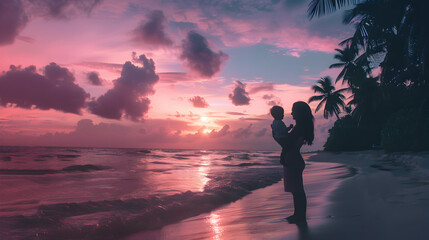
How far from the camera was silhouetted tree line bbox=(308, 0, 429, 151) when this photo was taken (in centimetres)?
915

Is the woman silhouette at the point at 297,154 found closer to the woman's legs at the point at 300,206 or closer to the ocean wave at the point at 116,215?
the woman's legs at the point at 300,206

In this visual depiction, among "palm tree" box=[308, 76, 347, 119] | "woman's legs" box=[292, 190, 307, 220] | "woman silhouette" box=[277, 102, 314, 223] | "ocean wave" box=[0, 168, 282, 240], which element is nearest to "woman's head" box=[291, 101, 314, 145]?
"woman silhouette" box=[277, 102, 314, 223]

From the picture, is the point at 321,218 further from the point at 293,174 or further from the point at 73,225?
the point at 73,225

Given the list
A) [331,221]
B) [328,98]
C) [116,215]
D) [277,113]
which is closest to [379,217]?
[331,221]

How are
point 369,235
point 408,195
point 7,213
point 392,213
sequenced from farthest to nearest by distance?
point 7,213, point 408,195, point 392,213, point 369,235

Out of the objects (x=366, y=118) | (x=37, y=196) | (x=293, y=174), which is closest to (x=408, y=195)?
(x=293, y=174)

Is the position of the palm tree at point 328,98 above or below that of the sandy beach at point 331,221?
above

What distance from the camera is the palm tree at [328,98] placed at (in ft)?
138

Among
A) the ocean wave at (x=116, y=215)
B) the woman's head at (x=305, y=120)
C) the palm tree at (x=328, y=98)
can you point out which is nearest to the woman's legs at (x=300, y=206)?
the woman's head at (x=305, y=120)

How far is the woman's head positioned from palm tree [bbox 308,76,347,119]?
134 feet

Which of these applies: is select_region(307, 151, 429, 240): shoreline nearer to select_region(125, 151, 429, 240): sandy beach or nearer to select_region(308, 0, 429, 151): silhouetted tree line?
select_region(125, 151, 429, 240): sandy beach

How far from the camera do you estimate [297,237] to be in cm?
320

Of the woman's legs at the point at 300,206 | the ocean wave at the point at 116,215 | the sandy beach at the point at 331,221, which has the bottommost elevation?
the ocean wave at the point at 116,215

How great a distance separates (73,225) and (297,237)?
3771 mm
